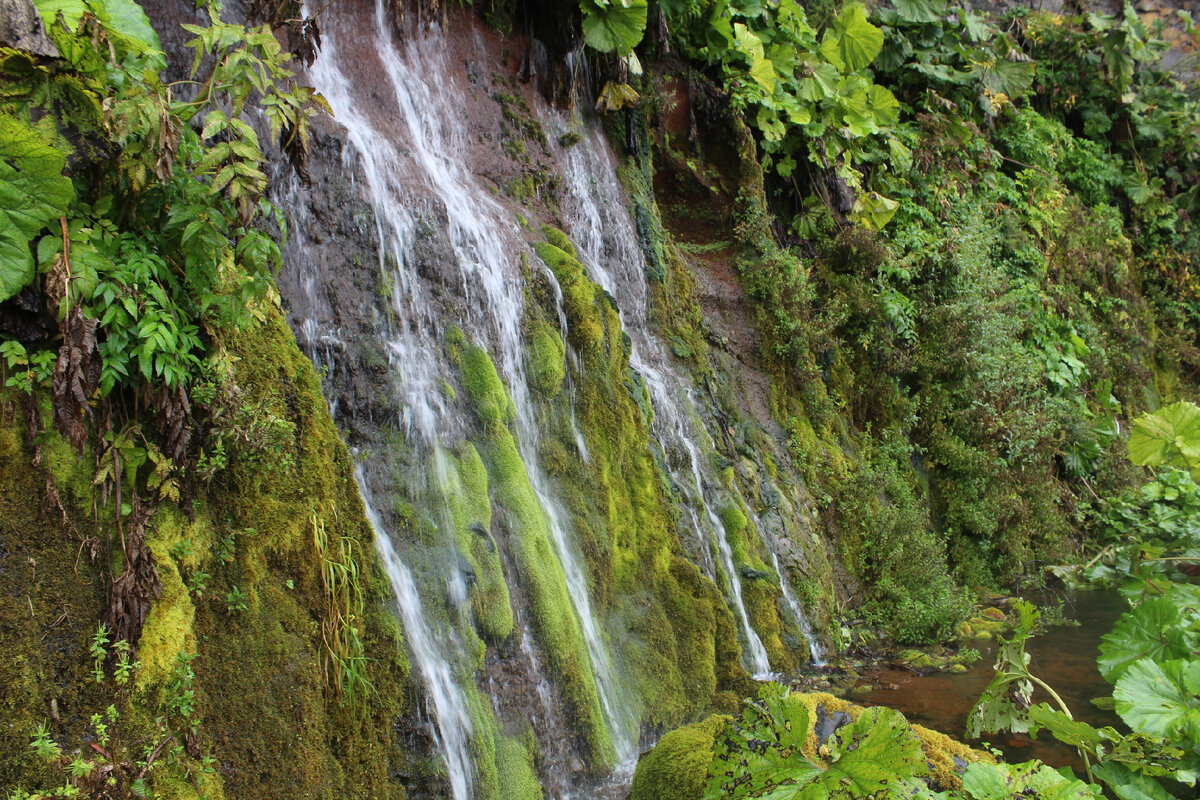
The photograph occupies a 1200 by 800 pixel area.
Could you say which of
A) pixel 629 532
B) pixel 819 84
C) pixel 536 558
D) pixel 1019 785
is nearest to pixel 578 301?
pixel 629 532

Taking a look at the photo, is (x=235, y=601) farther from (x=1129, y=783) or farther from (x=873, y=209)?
(x=873, y=209)

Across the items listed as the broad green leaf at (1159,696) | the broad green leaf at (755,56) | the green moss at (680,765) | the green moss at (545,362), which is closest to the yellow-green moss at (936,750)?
the green moss at (680,765)

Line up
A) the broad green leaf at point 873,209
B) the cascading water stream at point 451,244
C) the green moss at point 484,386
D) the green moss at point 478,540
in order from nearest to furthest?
the green moss at point 478,540 → the cascading water stream at point 451,244 → the green moss at point 484,386 → the broad green leaf at point 873,209

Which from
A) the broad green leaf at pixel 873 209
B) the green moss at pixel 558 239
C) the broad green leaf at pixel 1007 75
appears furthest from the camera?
the broad green leaf at pixel 1007 75

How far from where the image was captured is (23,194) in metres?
2.77

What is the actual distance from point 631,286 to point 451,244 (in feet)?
9.00

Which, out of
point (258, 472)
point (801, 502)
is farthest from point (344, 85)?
point (801, 502)

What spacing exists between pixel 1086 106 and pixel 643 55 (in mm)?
11025

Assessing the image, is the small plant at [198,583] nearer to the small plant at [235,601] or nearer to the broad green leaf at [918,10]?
the small plant at [235,601]

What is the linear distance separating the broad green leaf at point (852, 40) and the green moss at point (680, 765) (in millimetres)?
9283

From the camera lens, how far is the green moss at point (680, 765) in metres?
2.89

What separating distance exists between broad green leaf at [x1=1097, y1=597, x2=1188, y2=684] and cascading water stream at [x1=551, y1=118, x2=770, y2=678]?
360 cm

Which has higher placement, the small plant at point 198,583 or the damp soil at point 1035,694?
the small plant at point 198,583

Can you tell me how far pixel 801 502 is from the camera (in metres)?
7.84
